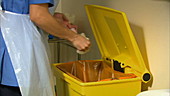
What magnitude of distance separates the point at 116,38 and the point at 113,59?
15 cm

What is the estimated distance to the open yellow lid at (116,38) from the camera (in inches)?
55.4

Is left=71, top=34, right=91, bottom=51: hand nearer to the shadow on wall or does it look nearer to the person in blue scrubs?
the person in blue scrubs

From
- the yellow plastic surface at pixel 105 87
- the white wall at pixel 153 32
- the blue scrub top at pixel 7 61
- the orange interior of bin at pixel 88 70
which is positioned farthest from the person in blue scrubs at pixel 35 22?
the orange interior of bin at pixel 88 70

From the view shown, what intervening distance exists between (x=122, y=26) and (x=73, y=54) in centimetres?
122

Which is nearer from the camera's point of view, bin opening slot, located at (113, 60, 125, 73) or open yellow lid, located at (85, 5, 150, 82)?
open yellow lid, located at (85, 5, 150, 82)

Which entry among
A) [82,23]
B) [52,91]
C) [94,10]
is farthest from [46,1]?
[82,23]

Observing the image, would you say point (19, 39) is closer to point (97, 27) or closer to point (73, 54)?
point (97, 27)

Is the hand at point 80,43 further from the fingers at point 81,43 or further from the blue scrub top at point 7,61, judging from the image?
the blue scrub top at point 7,61

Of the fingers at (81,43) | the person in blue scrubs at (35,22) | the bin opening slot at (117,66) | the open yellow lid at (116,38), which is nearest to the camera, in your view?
the person in blue scrubs at (35,22)

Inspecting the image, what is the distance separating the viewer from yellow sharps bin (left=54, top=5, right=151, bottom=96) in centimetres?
136

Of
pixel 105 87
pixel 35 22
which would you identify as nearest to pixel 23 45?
pixel 35 22

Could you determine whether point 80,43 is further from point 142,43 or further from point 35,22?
point 142,43

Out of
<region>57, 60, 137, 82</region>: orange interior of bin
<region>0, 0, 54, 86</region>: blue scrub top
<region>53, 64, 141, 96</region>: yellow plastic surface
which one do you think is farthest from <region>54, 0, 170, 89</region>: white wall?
<region>0, 0, 54, 86</region>: blue scrub top

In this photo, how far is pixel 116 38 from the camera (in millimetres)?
1618
